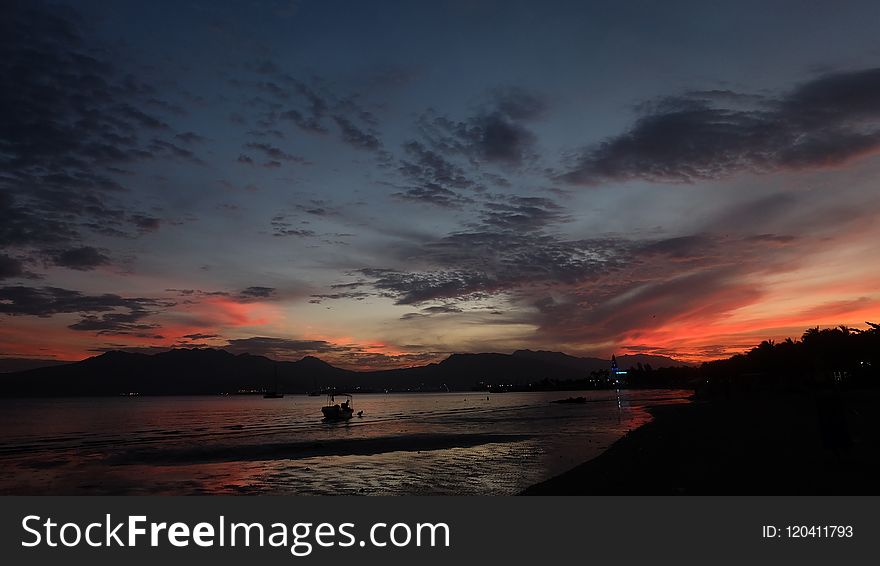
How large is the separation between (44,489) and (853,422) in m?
38.1

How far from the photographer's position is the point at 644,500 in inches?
448

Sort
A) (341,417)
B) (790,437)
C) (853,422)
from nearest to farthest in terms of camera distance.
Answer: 1. (790,437)
2. (853,422)
3. (341,417)

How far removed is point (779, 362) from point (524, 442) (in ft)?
258

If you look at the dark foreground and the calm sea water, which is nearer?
the dark foreground

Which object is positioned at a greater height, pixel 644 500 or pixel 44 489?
pixel 644 500

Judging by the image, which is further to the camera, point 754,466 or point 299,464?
point 299,464

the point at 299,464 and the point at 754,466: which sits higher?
the point at 754,466

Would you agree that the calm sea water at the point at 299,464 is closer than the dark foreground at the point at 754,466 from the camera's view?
No

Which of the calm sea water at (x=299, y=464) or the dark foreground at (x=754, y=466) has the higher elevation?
the dark foreground at (x=754, y=466)

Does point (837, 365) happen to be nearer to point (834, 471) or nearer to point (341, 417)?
point (341, 417)

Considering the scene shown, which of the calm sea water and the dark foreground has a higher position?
the dark foreground

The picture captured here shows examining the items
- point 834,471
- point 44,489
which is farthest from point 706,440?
point 44,489

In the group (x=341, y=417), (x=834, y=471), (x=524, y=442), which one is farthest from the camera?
(x=341, y=417)

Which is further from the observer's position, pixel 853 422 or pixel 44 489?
pixel 853 422
